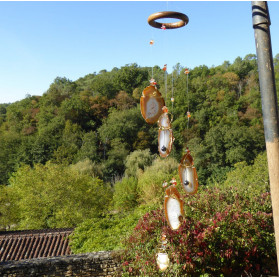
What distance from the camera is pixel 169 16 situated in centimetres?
220

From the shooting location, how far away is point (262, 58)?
1408mm

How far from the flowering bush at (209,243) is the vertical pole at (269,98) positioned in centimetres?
375

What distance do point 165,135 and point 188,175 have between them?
425 mm

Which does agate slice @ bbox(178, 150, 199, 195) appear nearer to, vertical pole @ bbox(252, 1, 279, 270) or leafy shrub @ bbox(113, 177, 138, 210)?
vertical pole @ bbox(252, 1, 279, 270)

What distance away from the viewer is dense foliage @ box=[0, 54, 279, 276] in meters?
5.61

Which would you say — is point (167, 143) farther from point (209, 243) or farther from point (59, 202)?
point (59, 202)

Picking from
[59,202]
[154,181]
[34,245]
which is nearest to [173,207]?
[34,245]

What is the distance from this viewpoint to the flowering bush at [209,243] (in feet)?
17.1

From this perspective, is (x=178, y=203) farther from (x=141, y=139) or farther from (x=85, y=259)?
(x=141, y=139)

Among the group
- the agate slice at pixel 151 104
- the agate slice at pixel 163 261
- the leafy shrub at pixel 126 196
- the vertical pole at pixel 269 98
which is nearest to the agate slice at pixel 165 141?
the agate slice at pixel 151 104

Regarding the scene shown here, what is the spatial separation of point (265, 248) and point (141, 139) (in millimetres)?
19830

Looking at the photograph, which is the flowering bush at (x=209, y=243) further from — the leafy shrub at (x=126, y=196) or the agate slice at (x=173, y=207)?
the leafy shrub at (x=126, y=196)

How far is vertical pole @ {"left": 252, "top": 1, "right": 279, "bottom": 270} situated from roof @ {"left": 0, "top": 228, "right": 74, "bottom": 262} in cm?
725

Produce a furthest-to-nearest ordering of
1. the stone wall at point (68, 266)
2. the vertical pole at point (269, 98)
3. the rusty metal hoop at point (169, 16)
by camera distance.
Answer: the stone wall at point (68, 266) < the rusty metal hoop at point (169, 16) < the vertical pole at point (269, 98)
